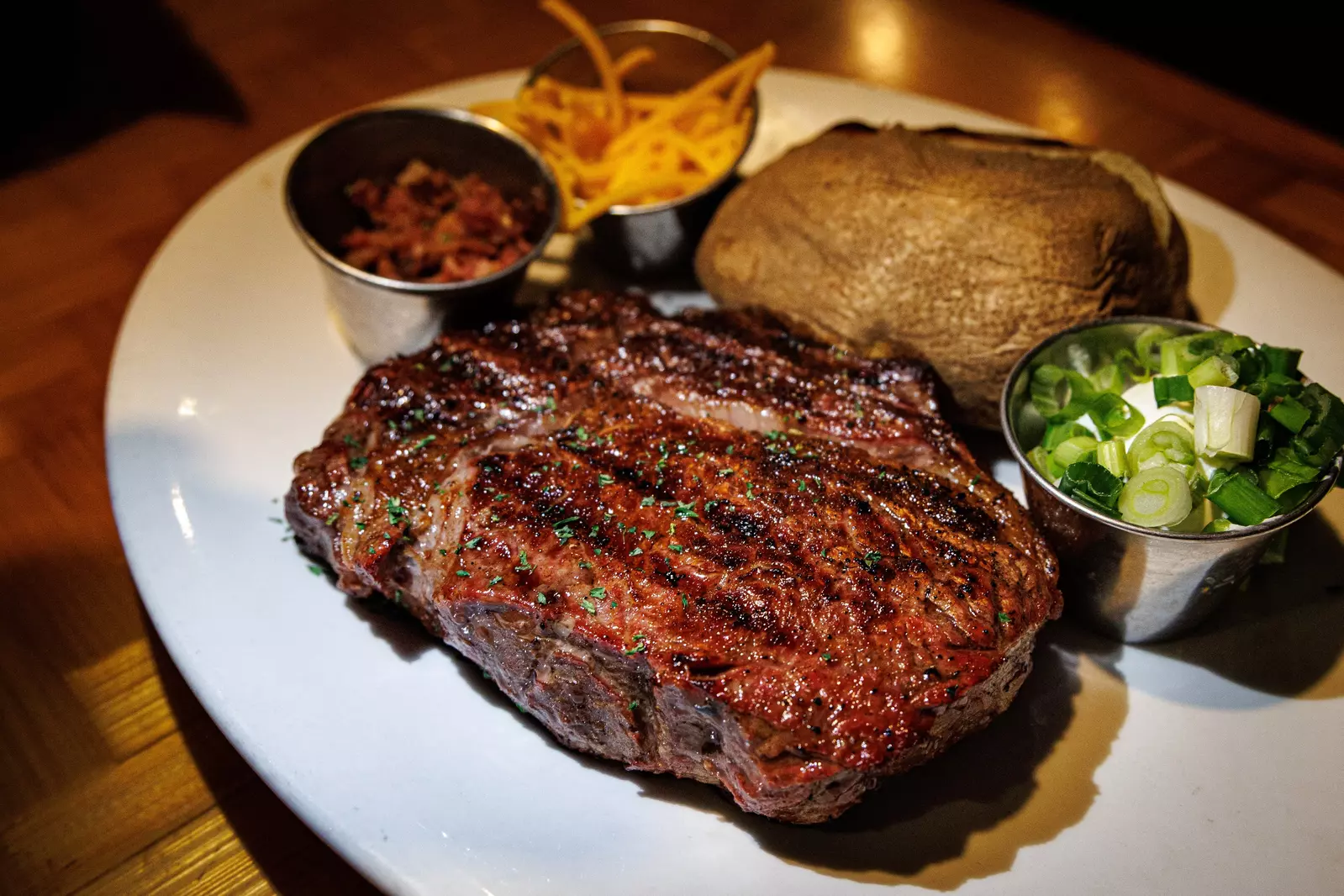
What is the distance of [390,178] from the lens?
3.79 meters

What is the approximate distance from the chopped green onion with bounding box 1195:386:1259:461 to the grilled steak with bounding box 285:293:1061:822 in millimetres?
502

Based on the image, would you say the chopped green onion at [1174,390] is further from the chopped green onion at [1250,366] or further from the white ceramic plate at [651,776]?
the white ceramic plate at [651,776]

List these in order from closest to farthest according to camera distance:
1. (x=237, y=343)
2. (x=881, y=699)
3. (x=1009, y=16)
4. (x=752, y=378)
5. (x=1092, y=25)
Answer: (x=881, y=699)
(x=752, y=378)
(x=237, y=343)
(x=1009, y=16)
(x=1092, y=25)

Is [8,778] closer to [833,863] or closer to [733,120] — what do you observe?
[833,863]

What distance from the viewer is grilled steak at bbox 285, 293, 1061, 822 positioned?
7.41 feet

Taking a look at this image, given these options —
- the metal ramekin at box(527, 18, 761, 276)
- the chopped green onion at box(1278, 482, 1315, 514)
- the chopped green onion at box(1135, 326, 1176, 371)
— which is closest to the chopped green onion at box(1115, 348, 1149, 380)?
the chopped green onion at box(1135, 326, 1176, 371)

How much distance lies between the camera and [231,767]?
272 centimetres

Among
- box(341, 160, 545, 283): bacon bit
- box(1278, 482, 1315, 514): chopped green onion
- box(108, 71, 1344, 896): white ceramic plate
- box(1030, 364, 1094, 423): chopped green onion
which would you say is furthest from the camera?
box(341, 160, 545, 283): bacon bit

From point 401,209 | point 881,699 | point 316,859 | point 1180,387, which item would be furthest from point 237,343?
point 1180,387

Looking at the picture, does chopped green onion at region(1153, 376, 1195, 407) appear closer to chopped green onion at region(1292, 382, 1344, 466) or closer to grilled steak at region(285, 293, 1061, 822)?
chopped green onion at region(1292, 382, 1344, 466)

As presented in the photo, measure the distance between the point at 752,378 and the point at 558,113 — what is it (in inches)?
60.8

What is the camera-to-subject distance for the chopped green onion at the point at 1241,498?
2430 mm

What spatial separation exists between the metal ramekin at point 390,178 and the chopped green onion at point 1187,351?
2028mm

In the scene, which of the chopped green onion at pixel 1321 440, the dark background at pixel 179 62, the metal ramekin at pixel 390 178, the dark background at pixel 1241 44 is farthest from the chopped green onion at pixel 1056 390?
the dark background at pixel 1241 44
